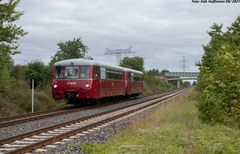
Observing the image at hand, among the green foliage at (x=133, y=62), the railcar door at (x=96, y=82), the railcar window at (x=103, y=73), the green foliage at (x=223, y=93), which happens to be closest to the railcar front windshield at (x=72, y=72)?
the railcar door at (x=96, y=82)

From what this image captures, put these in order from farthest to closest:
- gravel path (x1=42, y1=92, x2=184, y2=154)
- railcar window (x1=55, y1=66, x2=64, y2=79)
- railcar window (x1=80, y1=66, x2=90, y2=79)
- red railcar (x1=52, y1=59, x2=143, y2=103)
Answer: railcar window (x1=55, y1=66, x2=64, y2=79), railcar window (x1=80, y1=66, x2=90, y2=79), red railcar (x1=52, y1=59, x2=143, y2=103), gravel path (x1=42, y1=92, x2=184, y2=154)

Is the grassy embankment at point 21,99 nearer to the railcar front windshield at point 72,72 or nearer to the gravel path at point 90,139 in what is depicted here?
the railcar front windshield at point 72,72

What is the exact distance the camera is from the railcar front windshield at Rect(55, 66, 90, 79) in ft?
96.2

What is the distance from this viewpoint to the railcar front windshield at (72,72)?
2933 centimetres

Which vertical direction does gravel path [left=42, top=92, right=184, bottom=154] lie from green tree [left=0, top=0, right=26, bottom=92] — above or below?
below

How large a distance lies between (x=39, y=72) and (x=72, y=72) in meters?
7.83

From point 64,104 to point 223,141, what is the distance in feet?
77.7

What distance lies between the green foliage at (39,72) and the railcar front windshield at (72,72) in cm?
611

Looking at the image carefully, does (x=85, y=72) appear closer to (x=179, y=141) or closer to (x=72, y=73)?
(x=72, y=73)

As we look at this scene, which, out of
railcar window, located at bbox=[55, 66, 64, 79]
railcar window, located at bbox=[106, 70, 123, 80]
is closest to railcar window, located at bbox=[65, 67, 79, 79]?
railcar window, located at bbox=[55, 66, 64, 79]

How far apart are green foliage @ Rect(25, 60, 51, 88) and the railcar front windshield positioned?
611cm

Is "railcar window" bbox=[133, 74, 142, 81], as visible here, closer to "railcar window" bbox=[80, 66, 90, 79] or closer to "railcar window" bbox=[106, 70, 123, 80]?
"railcar window" bbox=[106, 70, 123, 80]

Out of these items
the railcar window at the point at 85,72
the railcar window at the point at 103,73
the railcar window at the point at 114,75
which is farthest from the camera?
the railcar window at the point at 114,75

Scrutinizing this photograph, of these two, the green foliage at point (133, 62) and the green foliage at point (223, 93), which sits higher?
the green foliage at point (133, 62)
